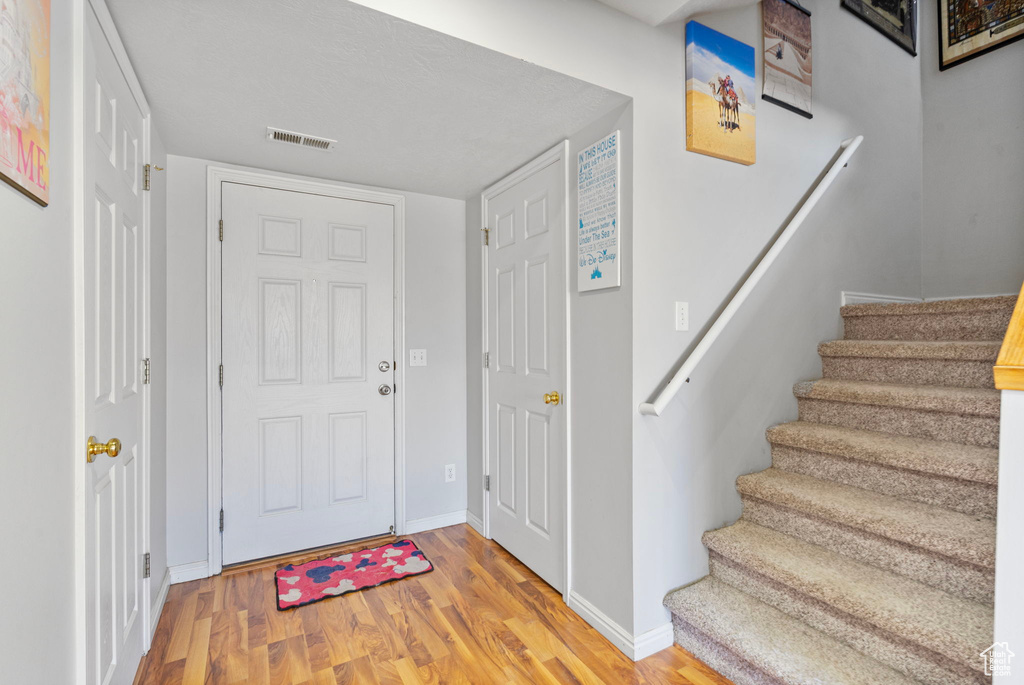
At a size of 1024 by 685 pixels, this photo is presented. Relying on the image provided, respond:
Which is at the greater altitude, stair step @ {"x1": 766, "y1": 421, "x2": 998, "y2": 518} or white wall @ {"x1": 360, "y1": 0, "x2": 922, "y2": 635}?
white wall @ {"x1": 360, "y1": 0, "x2": 922, "y2": 635}

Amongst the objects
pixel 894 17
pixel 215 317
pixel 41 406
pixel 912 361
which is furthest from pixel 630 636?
pixel 894 17

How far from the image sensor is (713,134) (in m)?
1.99

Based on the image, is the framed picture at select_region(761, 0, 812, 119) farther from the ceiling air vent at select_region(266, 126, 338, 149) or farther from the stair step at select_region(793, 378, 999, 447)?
the ceiling air vent at select_region(266, 126, 338, 149)

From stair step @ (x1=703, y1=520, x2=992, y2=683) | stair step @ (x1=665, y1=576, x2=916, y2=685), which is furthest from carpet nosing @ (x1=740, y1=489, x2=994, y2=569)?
stair step @ (x1=665, y1=576, x2=916, y2=685)

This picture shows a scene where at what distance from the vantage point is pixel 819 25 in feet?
8.28

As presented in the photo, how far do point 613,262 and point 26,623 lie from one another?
180cm

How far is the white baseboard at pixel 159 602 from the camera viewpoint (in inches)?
76.3

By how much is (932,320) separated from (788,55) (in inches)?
56.9

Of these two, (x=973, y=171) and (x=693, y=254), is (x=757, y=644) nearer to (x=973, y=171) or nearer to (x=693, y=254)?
(x=693, y=254)

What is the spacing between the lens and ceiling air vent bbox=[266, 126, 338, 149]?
82.7 inches

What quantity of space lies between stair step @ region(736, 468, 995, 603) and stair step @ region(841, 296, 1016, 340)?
38.0 inches

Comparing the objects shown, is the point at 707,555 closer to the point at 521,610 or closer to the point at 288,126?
the point at 521,610

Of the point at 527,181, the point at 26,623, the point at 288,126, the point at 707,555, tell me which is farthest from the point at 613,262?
the point at 26,623

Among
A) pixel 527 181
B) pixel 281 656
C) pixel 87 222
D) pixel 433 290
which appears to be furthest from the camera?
pixel 433 290
